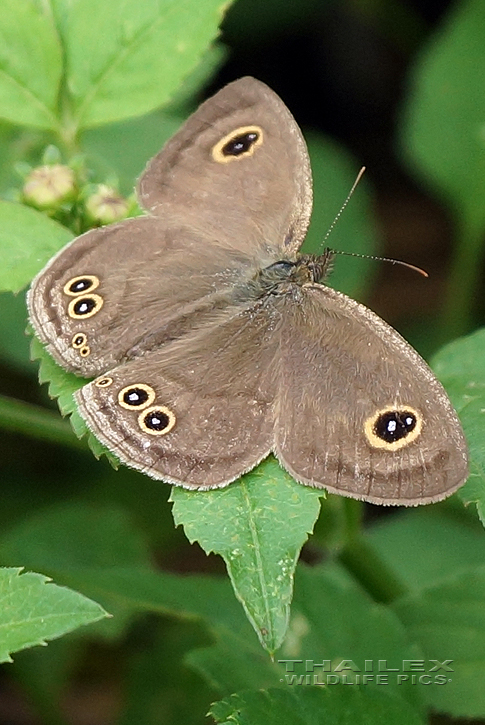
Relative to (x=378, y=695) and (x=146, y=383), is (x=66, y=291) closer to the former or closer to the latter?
(x=146, y=383)

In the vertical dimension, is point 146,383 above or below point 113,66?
below

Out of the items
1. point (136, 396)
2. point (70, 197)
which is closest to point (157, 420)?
point (136, 396)

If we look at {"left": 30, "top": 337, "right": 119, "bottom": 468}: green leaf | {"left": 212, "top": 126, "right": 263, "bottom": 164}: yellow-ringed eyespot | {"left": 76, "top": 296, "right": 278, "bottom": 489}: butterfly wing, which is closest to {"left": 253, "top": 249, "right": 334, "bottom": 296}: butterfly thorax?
{"left": 76, "top": 296, "right": 278, "bottom": 489}: butterfly wing

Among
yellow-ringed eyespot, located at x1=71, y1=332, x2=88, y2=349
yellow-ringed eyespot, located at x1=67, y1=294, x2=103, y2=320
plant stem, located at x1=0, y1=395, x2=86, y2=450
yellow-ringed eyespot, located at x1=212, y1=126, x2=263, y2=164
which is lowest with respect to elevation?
plant stem, located at x1=0, y1=395, x2=86, y2=450

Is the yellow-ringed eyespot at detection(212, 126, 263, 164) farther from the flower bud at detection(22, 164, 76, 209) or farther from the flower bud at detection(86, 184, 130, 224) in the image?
the flower bud at detection(22, 164, 76, 209)

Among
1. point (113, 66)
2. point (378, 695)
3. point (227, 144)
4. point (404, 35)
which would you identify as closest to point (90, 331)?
point (227, 144)

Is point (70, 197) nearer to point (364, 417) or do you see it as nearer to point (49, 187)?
point (49, 187)

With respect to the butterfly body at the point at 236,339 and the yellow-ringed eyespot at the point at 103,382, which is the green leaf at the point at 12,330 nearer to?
the butterfly body at the point at 236,339
